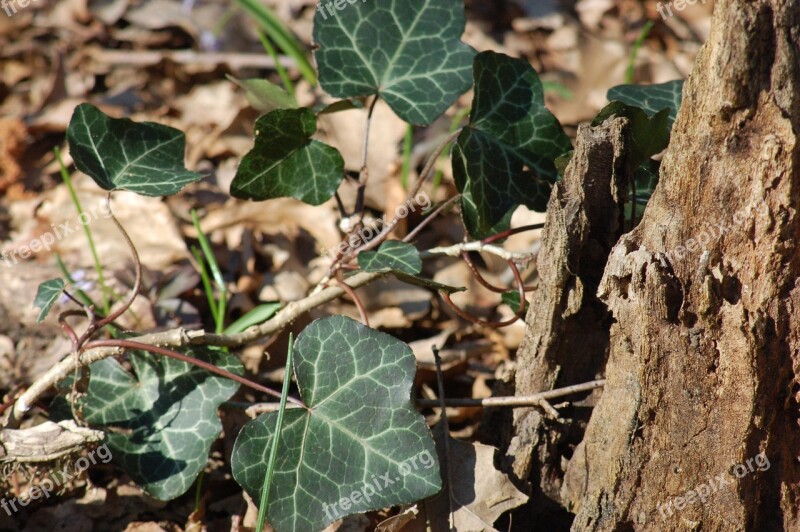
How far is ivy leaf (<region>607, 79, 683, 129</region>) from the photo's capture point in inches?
66.0

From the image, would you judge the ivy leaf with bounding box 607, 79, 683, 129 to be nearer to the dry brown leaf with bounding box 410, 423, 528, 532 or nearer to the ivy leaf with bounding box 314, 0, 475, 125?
the ivy leaf with bounding box 314, 0, 475, 125

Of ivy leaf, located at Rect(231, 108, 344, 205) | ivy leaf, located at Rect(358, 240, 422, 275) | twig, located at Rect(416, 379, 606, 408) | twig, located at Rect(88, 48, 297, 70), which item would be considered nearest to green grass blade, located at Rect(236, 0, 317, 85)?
twig, located at Rect(88, 48, 297, 70)

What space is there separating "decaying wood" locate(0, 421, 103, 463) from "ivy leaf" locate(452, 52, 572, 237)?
100cm

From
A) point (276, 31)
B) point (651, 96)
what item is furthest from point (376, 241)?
point (276, 31)

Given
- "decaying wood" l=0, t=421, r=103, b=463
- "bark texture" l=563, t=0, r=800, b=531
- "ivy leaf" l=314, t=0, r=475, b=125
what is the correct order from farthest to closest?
"ivy leaf" l=314, t=0, r=475, b=125, "decaying wood" l=0, t=421, r=103, b=463, "bark texture" l=563, t=0, r=800, b=531

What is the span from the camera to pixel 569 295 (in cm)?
148

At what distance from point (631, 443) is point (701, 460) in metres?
0.13

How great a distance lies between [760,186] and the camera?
121 cm

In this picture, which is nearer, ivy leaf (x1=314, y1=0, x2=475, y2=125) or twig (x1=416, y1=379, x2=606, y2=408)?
twig (x1=416, y1=379, x2=606, y2=408)

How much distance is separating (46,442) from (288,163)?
0.85 metres

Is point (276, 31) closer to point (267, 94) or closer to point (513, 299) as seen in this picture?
point (267, 94)

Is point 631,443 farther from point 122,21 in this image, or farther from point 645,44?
point 122,21

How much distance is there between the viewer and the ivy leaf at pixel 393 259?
1.53 metres

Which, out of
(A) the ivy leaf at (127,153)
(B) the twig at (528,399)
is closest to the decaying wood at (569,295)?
(B) the twig at (528,399)
